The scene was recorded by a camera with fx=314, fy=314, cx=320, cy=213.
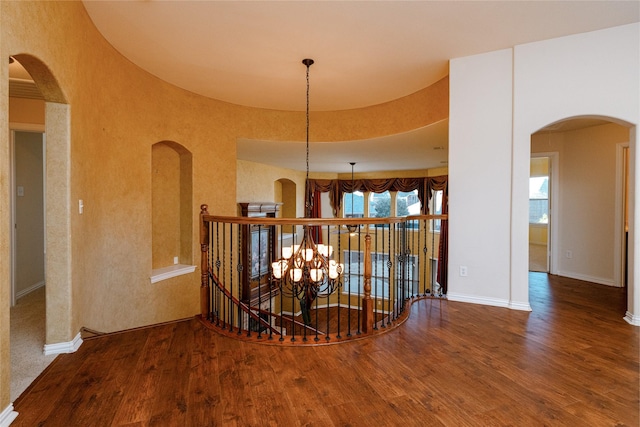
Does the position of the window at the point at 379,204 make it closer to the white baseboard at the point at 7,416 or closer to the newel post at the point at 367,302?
the newel post at the point at 367,302

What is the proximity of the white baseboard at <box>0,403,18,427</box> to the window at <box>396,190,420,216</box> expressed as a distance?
390 inches

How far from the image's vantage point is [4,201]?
1.66 metres

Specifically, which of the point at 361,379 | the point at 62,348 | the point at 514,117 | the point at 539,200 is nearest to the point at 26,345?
the point at 62,348

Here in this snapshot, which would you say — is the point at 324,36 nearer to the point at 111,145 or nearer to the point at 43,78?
the point at 43,78

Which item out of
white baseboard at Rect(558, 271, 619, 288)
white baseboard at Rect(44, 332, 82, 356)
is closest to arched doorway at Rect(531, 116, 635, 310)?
white baseboard at Rect(558, 271, 619, 288)

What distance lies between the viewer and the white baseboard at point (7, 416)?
1646 millimetres

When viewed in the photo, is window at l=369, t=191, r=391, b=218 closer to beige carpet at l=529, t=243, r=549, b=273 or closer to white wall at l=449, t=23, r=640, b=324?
beige carpet at l=529, t=243, r=549, b=273

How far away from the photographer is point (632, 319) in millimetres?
3014

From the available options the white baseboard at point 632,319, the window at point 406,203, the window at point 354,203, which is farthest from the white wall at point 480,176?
the window at point 354,203

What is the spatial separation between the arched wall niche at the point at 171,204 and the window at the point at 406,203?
24.2 feet

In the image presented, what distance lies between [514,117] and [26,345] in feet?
16.6

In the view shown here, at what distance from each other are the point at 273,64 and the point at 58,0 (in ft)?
6.71

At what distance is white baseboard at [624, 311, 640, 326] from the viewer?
2.98 metres

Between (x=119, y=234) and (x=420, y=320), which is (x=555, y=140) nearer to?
(x=420, y=320)
